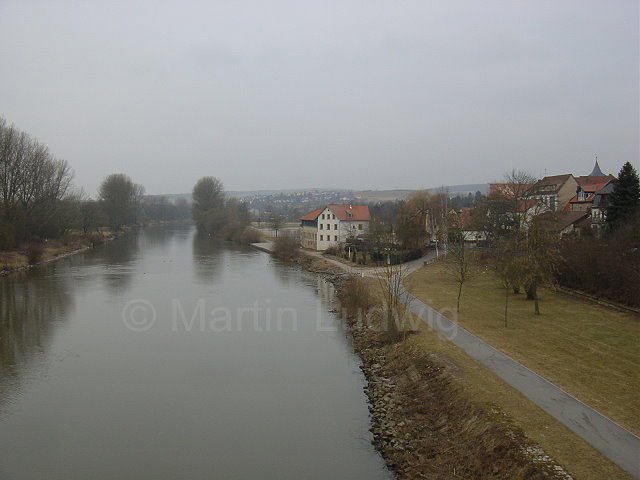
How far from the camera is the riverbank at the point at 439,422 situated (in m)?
8.70

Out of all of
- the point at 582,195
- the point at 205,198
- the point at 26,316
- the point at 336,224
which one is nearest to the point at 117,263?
the point at 336,224

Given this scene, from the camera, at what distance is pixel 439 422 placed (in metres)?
11.0

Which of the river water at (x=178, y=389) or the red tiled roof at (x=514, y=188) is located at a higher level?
the red tiled roof at (x=514, y=188)

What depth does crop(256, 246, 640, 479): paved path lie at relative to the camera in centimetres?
815

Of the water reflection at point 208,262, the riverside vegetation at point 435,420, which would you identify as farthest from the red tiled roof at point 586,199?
the riverside vegetation at point 435,420

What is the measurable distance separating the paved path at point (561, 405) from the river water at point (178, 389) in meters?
3.33

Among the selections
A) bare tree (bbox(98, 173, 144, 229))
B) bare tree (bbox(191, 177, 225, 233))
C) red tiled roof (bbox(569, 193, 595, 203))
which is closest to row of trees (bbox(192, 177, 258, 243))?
bare tree (bbox(191, 177, 225, 233))

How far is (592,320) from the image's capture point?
17250 mm

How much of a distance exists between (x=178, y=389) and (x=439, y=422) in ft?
22.9

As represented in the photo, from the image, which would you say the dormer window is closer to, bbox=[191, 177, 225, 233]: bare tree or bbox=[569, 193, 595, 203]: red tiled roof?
bbox=[569, 193, 595, 203]: red tiled roof

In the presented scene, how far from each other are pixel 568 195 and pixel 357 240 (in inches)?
758

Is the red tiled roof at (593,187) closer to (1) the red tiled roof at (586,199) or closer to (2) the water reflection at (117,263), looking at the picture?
(1) the red tiled roof at (586,199)

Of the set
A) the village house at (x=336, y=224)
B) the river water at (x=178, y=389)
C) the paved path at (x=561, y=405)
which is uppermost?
the village house at (x=336, y=224)

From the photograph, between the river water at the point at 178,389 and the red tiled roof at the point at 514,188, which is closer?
the river water at the point at 178,389
